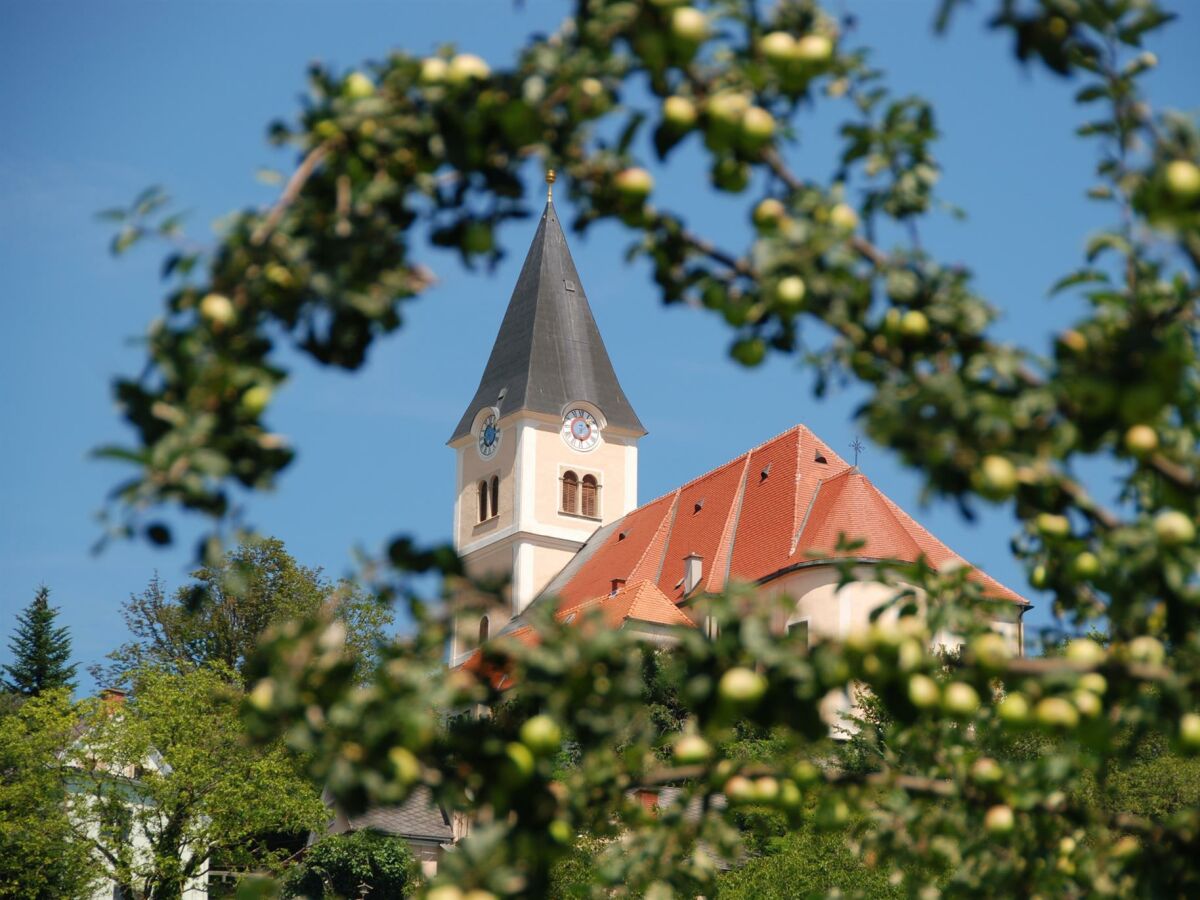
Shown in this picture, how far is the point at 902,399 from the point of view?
3.15m

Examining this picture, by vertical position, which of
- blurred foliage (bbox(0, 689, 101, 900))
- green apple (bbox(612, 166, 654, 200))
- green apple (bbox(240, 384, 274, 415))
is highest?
blurred foliage (bbox(0, 689, 101, 900))

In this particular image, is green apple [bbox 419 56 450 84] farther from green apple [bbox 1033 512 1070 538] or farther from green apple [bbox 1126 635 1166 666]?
green apple [bbox 1126 635 1166 666]

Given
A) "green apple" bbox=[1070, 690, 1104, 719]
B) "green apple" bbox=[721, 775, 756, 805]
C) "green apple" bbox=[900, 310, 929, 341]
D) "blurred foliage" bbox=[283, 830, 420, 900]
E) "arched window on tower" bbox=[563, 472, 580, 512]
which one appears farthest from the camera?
"arched window on tower" bbox=[563, 472, 580, 512]

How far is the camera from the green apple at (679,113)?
10.6 ft

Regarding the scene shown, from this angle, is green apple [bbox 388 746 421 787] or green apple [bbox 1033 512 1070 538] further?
green apple [bbox 1033 512 1070 538]

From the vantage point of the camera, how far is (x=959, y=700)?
324 cm

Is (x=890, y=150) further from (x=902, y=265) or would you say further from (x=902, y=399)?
(x=902, y=399)

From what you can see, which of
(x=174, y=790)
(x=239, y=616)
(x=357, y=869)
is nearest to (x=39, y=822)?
(x=174, y=790)

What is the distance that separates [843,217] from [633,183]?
484 mm

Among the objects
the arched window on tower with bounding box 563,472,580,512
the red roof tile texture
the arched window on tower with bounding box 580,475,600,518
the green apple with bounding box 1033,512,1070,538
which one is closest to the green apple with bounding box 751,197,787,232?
the green apple with bounding box 1033,512,1070,538

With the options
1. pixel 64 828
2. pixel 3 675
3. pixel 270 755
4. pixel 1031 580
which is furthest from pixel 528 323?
pixel 1031 580

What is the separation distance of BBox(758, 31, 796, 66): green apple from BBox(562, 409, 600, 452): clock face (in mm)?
53523

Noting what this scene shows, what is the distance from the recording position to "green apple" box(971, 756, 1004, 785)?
3.92 m

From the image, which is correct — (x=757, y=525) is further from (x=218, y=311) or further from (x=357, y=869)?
(x=218, y=311)
